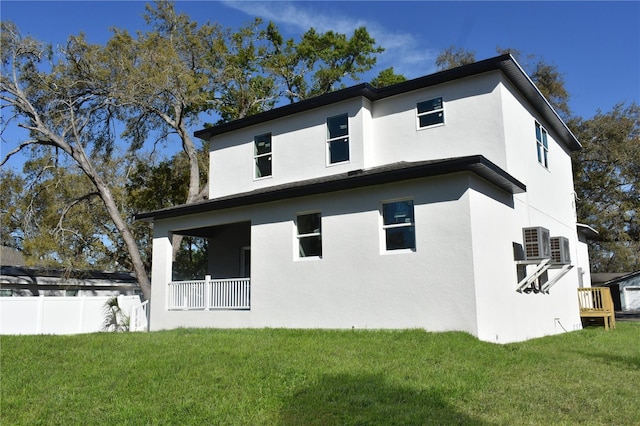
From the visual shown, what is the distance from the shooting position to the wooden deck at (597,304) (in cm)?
1680

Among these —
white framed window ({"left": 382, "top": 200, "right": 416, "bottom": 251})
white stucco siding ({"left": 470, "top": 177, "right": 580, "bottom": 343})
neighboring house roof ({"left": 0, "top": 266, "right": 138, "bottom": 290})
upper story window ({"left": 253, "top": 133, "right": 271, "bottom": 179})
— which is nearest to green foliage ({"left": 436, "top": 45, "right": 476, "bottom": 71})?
upper story window ({"left": 253, "top": 133, "right": 271, "bottom": 179})

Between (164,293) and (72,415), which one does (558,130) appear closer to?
(164,293)

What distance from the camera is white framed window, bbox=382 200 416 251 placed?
11508 mm

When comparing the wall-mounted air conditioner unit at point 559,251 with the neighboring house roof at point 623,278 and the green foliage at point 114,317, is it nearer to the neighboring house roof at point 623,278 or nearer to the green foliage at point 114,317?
the green foliage at point 114,317

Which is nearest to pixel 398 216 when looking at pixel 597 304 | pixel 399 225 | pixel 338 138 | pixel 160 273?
pixel 399 225

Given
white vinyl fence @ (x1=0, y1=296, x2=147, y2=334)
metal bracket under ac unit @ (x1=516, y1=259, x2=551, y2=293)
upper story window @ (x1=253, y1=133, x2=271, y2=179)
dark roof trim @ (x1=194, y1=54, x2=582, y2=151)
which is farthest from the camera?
white vinyl fence @ (x1=0, y1=296, x2=147, y2=334)

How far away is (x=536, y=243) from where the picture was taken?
12.4 metres

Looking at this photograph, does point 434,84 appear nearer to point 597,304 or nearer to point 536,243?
point 536,243

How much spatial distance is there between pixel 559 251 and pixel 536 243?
0.93m

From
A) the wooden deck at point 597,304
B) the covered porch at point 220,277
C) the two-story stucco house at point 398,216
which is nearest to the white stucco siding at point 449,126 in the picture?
the two-story stucco house at point 398,216

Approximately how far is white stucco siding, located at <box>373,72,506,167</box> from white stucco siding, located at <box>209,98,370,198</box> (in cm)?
67

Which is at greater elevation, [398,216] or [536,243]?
[398,216]

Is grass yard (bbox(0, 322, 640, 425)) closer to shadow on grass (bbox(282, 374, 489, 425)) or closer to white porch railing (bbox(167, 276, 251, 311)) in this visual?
shadow on grass (bbox(282, 374, 489, 425))

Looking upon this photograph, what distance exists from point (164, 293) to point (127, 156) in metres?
14.5
